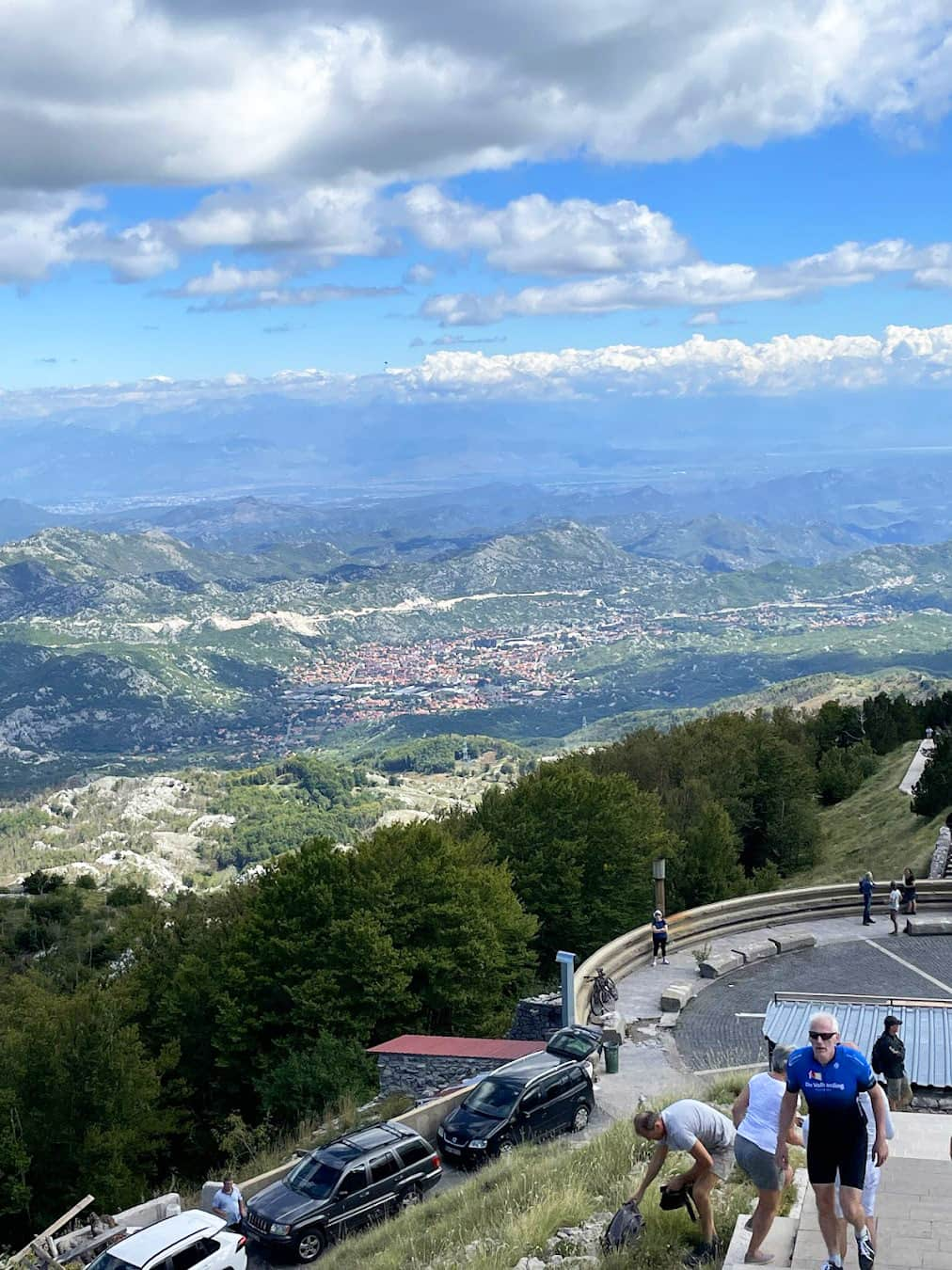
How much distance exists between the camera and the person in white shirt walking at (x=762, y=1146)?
9.72 m

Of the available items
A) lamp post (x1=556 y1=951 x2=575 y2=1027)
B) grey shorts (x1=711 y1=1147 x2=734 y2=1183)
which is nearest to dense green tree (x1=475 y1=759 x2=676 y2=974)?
Result: lamp post (x1=556 y1=951 x2=575 y2=1027)

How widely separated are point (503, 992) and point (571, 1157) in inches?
761

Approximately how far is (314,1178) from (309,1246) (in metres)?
0.90

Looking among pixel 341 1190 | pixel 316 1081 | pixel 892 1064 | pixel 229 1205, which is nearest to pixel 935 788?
pixel 316 1081

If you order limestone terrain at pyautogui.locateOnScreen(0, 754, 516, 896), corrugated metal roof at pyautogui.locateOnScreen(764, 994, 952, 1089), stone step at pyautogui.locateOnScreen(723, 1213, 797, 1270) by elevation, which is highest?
stone step at pyautogui.locateOnScreen(723, 1213, 797, 1270)

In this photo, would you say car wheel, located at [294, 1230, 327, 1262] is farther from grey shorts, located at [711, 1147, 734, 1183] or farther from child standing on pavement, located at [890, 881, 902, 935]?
child standing on pavement, located at [890, 881, 902, 935]

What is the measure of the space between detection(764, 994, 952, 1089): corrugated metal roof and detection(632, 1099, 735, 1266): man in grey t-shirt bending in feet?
22.3

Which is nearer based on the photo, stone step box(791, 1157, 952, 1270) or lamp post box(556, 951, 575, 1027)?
stone step box(791, 1157, 952, 1270)

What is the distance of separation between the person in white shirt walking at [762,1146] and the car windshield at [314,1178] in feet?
25.9

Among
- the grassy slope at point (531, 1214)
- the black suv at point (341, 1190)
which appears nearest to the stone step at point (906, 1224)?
the grassy slope at point (531, 1214)

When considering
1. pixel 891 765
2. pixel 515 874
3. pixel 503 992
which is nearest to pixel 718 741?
pixel 891 765

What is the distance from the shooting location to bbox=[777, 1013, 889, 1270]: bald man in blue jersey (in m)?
8.80

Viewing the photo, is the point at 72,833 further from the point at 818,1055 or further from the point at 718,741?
the point at 818,1055

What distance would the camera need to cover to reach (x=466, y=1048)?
870 inches
